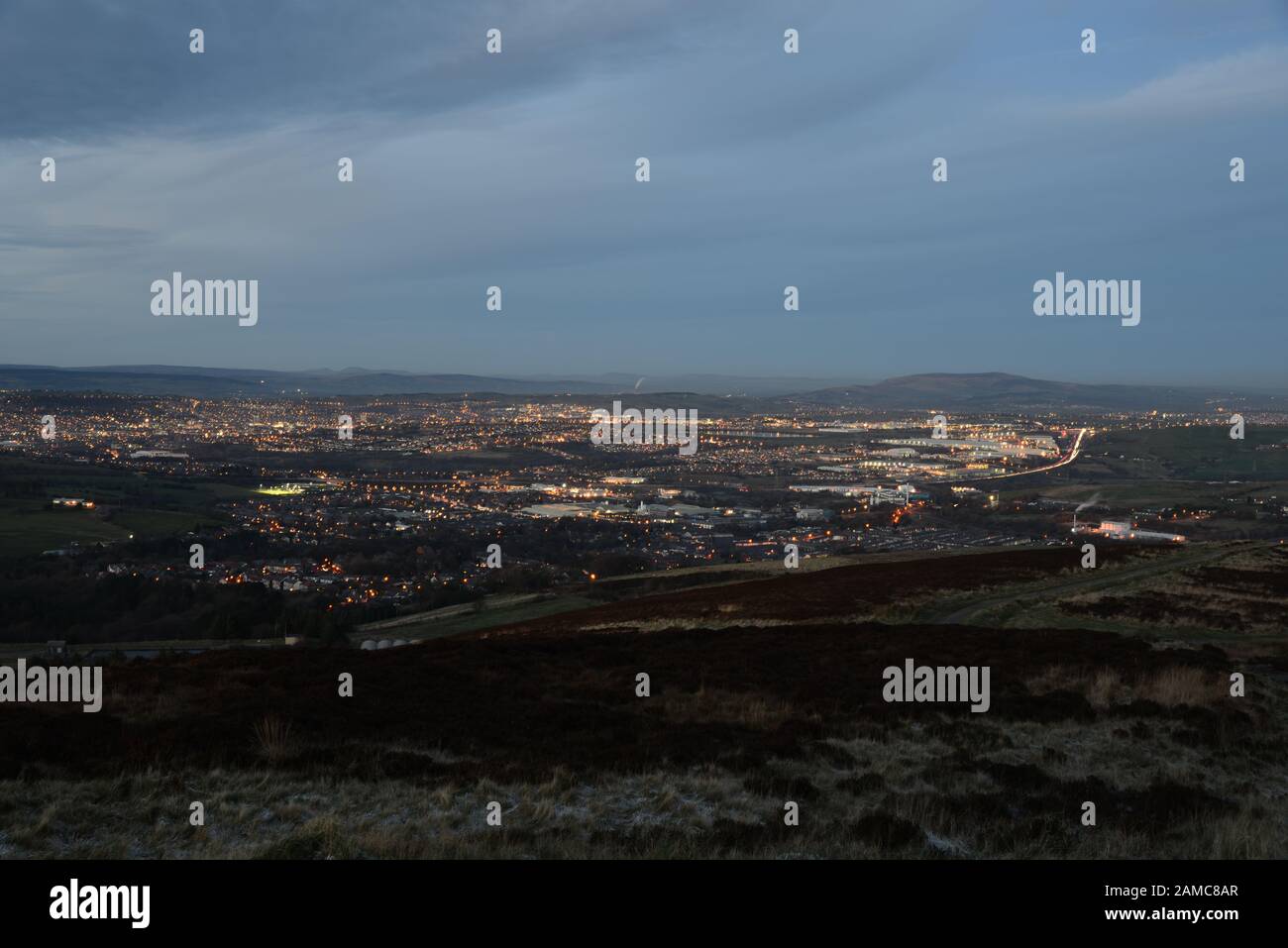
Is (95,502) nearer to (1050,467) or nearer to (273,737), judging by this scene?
(273,737)

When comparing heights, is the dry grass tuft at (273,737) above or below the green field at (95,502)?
above

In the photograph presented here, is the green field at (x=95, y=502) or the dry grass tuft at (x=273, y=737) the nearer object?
the dry grass tuft at (x=273, y=737)

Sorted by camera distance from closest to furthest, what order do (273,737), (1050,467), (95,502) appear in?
1. (273,737)
2. (95,502)
3. (1050,467)

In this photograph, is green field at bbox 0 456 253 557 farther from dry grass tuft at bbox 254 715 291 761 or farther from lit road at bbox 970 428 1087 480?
lit road at bbox 970 428 1087 480

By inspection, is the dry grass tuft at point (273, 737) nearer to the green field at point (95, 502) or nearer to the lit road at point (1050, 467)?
the green field at point (95, 502)

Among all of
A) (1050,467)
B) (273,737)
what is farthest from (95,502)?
(1050,467)

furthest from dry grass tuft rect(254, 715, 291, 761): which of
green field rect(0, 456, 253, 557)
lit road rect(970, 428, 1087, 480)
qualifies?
lit road rect(970, 428, 1087, 480)

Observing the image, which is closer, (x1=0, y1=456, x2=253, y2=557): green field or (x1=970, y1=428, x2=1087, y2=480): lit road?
(x1=0, y1=456, x2=253, y2=557): green field

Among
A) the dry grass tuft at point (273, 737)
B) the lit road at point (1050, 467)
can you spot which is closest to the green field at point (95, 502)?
the dry grass tuft at point (273, 737)

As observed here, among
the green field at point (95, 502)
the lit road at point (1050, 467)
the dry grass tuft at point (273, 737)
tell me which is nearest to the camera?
the dry grass tuft at point (273, 737)

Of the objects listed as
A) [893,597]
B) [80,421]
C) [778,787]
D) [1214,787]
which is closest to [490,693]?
[778,787]
